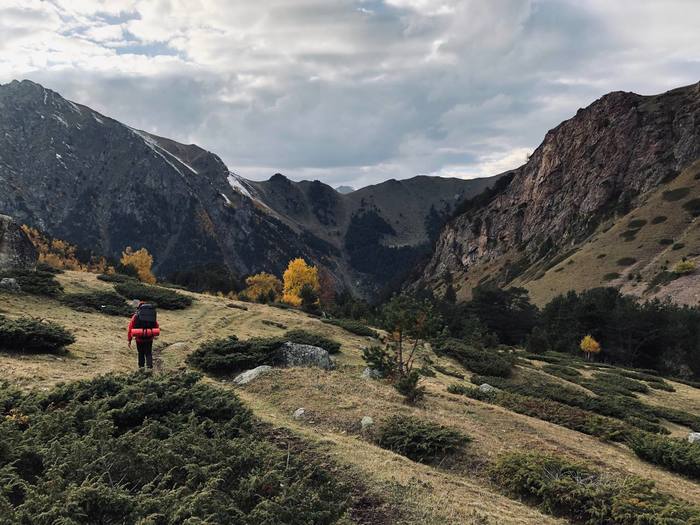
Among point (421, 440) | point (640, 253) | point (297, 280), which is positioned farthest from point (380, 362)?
point (640, 253)

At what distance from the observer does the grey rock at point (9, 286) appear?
1141 inches

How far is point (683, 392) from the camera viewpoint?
116ft

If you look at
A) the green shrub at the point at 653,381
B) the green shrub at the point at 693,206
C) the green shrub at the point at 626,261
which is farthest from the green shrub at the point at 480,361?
the green shrub at the point at 693,206

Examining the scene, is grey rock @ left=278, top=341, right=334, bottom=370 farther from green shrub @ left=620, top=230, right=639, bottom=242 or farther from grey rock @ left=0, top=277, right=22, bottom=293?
green shrub @ left=620, top=230, right=639, bottom=242

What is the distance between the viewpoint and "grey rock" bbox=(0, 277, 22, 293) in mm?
28969

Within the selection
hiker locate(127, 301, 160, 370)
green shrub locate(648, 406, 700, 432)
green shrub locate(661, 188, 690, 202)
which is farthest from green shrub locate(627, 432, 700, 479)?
green shrub locate(661, 188, 690, 202)

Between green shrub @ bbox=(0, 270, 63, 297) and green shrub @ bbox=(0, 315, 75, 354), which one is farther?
green shrub @ bbox=(0, 270, 63, 297)

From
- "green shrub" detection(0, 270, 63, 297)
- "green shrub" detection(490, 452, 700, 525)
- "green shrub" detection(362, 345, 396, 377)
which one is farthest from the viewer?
"green shrub" detection(0, 270, 63, 297)

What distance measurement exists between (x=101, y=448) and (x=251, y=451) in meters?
2.51

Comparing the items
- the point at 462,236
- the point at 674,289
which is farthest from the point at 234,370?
the point at 462,236

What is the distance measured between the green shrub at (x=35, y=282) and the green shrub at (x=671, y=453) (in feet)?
112

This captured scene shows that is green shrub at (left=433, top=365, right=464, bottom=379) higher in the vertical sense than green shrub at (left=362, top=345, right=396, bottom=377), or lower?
lower

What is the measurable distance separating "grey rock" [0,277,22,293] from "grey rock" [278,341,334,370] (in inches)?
803

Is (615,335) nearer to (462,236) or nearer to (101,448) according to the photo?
(101,448)
